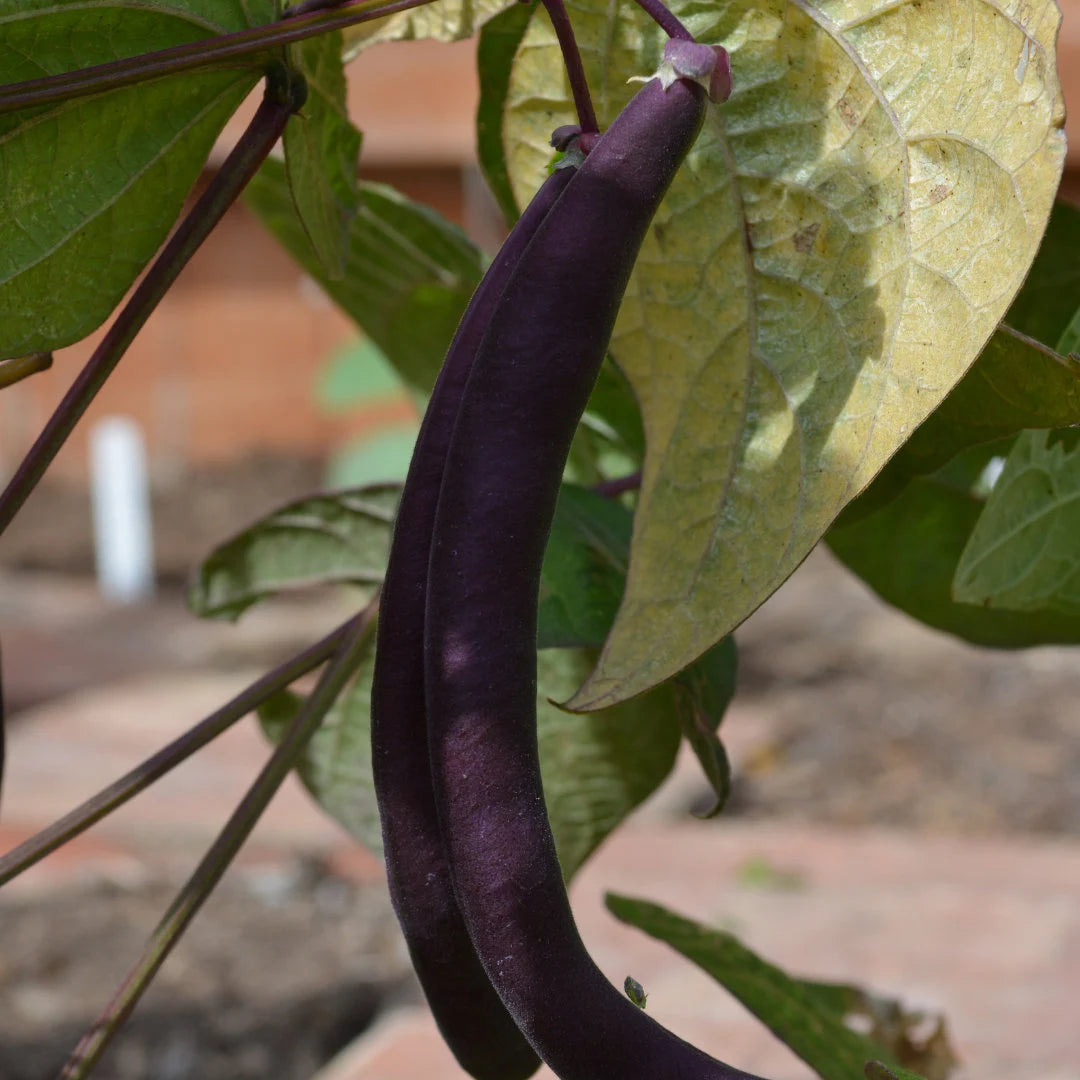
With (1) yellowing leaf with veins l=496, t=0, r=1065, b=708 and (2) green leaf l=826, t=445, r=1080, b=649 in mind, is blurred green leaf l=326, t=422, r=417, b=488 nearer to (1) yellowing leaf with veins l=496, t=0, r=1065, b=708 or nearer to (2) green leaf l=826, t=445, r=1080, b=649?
(2) green leaf l=826, t=445, r=1080, b=649

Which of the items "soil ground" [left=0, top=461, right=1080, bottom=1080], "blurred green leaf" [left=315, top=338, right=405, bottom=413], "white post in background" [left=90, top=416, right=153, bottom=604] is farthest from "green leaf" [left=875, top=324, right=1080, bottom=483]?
"white post in background" [left=90, top=416, right=153, bottom=604]

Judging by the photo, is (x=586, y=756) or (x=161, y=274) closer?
(x=161, y=274)

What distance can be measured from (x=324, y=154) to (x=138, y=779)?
19cm

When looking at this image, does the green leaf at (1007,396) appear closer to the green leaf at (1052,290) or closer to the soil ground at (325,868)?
the green leaf at (1052,290)

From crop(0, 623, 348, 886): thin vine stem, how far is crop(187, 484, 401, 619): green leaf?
0.15m

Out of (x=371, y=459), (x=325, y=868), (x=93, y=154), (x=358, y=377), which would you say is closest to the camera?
(x=93, y=154)

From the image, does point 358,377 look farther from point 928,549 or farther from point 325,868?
point 928,549

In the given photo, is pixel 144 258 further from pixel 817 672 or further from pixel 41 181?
pixel 817 672

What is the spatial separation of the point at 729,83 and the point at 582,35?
0.08 metres

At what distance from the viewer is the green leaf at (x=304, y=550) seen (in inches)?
25.6

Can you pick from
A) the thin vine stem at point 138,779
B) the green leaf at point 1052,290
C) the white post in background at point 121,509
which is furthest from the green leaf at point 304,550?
the white post in background at point 121,509

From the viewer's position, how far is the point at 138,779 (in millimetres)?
453

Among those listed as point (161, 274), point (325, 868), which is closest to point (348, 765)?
point (161, 274)

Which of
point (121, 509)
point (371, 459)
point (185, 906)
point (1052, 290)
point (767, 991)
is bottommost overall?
point (121, 509)
